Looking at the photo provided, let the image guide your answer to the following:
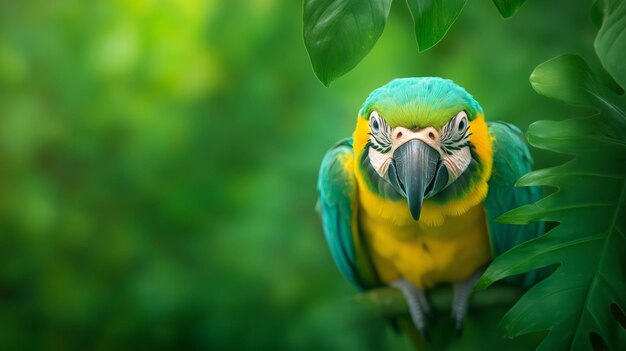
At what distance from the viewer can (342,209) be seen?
1.21 metres

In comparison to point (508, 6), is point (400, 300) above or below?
below

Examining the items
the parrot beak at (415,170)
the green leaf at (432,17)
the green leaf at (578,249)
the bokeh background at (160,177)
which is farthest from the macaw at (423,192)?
the bokeh background at (160,177)

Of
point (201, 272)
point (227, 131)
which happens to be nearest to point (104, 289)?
point (201, 272)

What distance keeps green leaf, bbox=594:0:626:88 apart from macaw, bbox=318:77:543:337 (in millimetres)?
295

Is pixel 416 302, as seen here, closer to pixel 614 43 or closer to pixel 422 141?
pixel 422 141

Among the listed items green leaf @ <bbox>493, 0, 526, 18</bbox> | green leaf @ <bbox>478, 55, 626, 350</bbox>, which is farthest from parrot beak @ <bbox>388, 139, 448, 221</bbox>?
green leaf @ <bbox>493, 0, 526, 18</bbox>

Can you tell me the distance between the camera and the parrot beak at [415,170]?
100 centimetres

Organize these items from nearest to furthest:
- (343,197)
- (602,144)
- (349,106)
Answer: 1. (602,144)
2. (343,197)
3. (349,106)

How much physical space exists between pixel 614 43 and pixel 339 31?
290 millimetres

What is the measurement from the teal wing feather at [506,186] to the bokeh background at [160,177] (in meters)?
0.59

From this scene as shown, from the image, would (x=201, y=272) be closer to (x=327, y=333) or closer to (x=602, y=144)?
(x=327, y=333)

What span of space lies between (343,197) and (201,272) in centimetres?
65

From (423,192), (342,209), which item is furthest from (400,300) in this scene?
(423,192)

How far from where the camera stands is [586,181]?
0.89m
